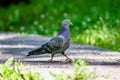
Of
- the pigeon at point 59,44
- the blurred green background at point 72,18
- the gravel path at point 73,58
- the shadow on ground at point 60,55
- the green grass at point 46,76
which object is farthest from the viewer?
the blurred green background at point 72,18

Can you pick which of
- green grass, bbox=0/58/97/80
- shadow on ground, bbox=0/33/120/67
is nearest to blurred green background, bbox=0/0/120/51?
shadow on ground, bbox=0/33/120/67

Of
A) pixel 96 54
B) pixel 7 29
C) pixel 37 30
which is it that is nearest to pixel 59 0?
pixel 7 29

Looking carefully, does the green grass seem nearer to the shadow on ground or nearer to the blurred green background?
the shadow on ground

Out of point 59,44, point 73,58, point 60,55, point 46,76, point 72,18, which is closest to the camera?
point 46,76

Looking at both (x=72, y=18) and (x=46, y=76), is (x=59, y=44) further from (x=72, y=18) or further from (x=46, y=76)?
(x=72, y=18)

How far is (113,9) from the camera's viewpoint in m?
16.9

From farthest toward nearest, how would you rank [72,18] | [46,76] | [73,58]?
[72,18], [73,58], [46,76]

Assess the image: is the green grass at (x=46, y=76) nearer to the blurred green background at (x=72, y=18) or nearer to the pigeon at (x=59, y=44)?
the pigeon at (x=59, y=44)

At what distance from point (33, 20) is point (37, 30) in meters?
3.03

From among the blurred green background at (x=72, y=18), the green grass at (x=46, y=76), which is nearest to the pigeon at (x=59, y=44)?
the green grass at (x=46, y=76)

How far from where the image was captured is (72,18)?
639 inches

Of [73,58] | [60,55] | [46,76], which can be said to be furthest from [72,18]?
[46,76]

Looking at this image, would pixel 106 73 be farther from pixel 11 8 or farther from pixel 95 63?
pixel 11 8

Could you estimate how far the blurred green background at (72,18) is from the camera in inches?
478
